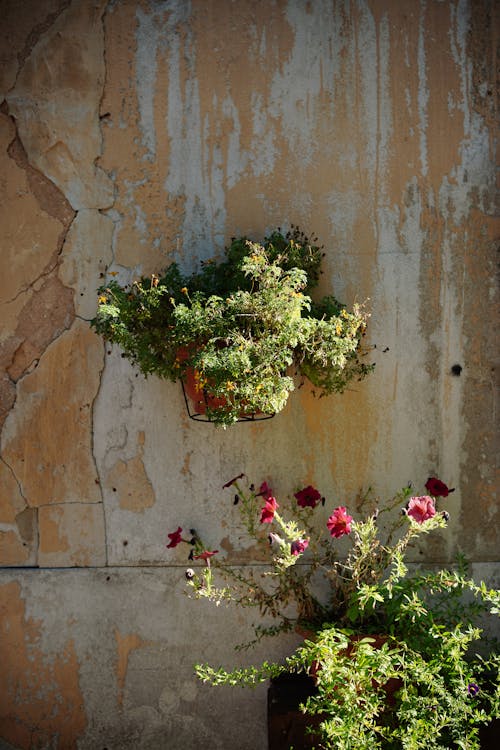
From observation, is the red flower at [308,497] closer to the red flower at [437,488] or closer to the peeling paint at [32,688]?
the red flower at [437,488]

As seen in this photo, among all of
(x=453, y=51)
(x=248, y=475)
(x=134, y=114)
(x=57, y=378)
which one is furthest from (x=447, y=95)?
(x=57, y=378)

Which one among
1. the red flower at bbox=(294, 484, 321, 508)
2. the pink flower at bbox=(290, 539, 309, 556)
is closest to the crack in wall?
the red flower at bbox=(294, 484, 321, 508)

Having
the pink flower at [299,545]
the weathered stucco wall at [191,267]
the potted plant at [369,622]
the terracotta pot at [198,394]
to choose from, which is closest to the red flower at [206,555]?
the potted plant at [369,622]

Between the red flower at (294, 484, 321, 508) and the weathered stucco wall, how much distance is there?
0.75 feet

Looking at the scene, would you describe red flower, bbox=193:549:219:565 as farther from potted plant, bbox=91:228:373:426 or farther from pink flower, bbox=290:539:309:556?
potted plant, bbox=91:228:373:426

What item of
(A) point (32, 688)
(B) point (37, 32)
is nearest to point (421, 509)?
(A) point (32, 688)

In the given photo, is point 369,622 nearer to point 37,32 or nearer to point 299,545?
point 299,545

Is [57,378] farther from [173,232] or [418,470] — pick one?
[418,470]

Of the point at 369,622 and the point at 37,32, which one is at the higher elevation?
the point at 37,32

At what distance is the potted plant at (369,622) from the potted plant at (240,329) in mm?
458

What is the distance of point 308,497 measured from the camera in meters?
3.08

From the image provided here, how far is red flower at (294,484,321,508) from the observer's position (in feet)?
10.1

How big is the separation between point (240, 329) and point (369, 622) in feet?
3.99

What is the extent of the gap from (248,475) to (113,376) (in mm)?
704
